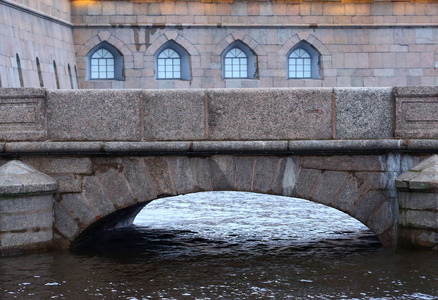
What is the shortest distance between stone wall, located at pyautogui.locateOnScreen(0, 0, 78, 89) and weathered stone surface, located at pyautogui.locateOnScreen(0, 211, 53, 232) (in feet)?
28.9

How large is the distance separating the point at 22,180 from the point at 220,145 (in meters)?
2.08

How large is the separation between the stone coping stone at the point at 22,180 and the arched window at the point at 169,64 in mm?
16328

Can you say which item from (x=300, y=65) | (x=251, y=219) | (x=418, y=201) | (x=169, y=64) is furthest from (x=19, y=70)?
(x=418, y=201)

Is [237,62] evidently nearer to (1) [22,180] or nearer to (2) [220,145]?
(2) [220,145]

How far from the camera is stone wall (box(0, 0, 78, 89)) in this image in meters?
18.8

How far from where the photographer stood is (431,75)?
85.2ft

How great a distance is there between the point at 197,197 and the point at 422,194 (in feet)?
32.3

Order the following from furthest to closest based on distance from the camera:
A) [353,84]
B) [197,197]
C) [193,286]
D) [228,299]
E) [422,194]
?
[353,84] → [197,197] → [422,194] → [193,286] → [228,299]

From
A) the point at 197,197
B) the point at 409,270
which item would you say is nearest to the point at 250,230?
the point at 409,270

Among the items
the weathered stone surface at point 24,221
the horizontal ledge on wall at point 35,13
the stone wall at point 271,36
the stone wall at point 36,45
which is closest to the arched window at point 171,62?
the stone wall at point 271,36

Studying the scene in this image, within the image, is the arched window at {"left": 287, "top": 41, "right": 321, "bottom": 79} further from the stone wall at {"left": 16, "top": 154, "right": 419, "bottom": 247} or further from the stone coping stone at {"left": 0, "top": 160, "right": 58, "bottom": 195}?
the stone coping stone at {"left": 0, "top": 160, "right": 58, "bottom": 195}

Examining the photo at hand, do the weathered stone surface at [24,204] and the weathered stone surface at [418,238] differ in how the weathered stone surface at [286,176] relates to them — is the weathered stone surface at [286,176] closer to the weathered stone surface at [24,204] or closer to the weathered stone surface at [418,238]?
the weathered stone surface at [418,238]

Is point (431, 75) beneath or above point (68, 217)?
above

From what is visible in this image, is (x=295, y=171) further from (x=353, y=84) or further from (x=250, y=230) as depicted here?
(x=353, y=84)
